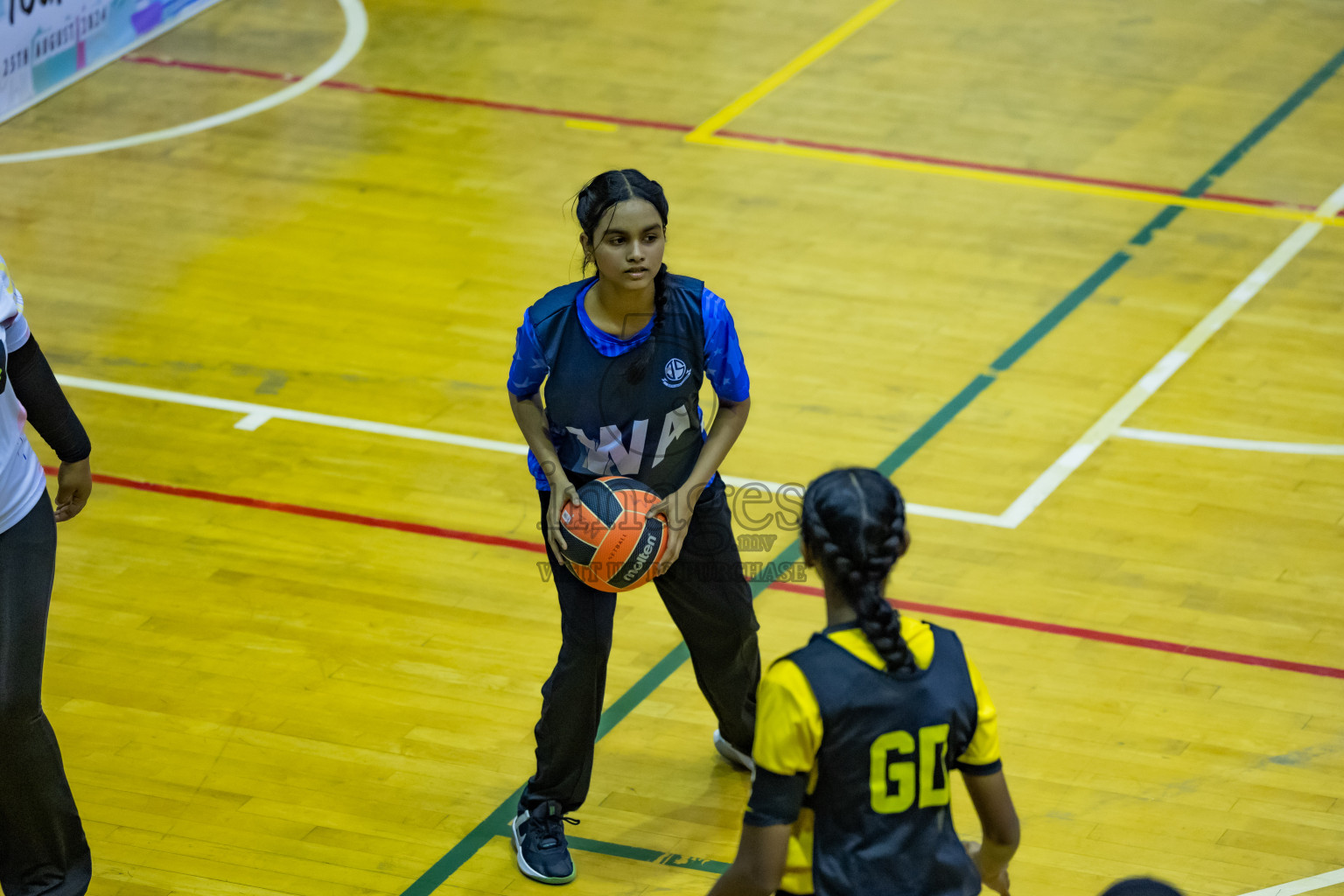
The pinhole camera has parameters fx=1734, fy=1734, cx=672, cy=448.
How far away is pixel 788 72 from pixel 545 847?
8.31 metres

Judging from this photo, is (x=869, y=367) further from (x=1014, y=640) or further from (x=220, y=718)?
(x=220, y=718)

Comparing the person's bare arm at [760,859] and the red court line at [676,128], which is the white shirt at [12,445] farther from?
the red court line at [676,128]

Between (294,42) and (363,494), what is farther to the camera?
(294,42)

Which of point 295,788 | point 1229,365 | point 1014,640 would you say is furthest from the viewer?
point 1229,365

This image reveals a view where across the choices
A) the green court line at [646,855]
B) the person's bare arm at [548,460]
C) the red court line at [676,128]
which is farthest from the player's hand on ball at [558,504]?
the red court line at [676,128]

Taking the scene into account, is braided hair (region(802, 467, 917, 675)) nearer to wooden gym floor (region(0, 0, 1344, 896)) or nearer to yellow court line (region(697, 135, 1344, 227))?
wooden gym floor (region(0, 0, 1344, 896))

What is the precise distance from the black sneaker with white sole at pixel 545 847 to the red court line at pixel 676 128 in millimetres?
6569

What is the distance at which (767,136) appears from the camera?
1093 centimetres

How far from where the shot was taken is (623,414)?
4.42 metres

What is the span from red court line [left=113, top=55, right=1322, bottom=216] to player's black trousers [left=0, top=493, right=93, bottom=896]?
729 cm

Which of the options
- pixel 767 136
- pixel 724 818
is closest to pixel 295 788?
pixel 724 818

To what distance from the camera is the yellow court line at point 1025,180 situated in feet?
31.9

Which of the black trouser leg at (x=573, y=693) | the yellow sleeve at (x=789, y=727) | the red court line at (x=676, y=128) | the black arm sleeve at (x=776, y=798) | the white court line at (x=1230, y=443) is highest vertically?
the yellow sleeve at (x=789, y=727)

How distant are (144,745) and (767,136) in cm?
665
